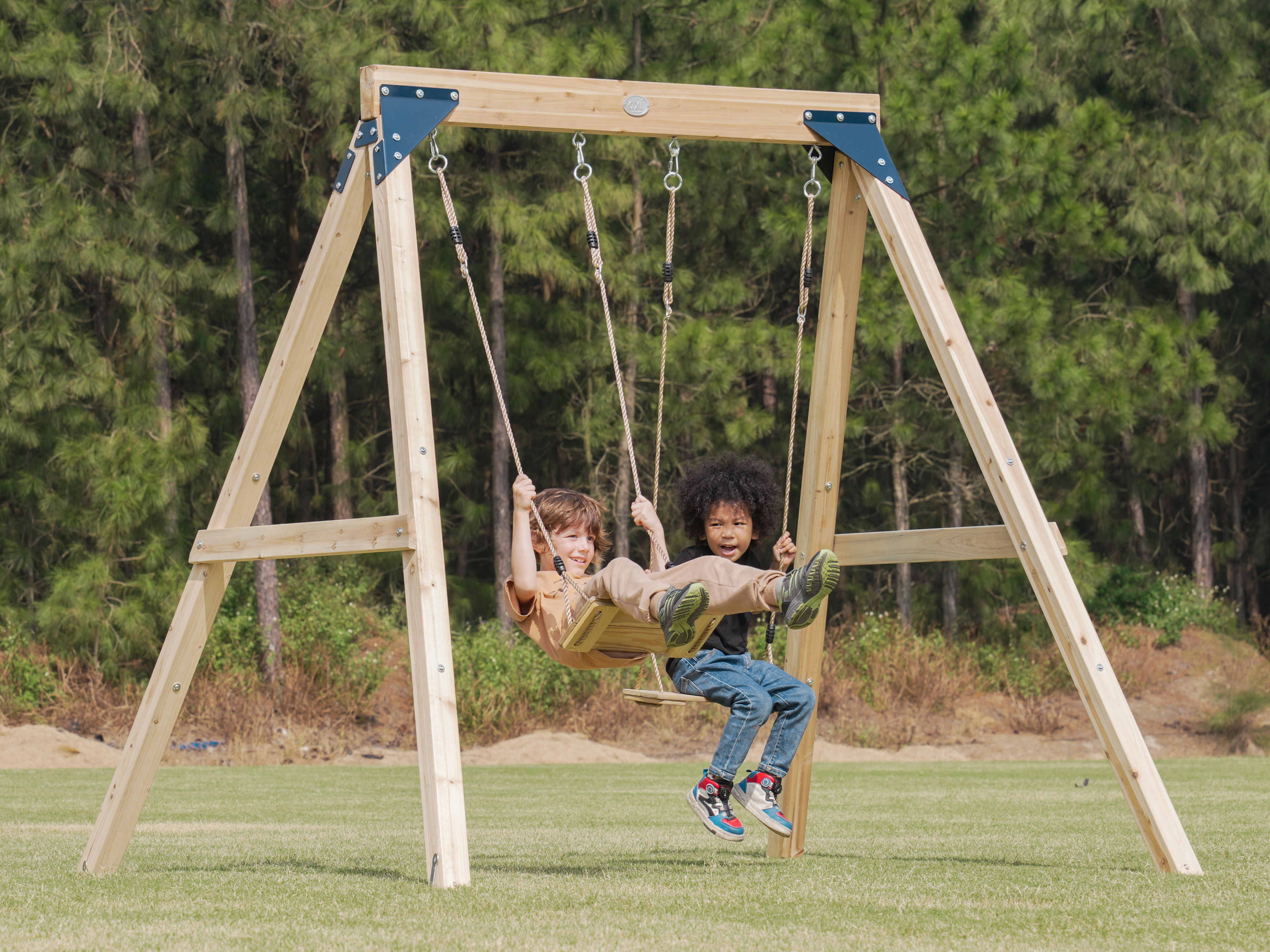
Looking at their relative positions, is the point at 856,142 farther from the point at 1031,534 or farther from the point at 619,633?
the point at 619,633

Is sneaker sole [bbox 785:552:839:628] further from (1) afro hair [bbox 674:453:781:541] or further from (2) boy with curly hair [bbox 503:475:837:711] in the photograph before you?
(1) afro hair [bbox 674:453:781:541]

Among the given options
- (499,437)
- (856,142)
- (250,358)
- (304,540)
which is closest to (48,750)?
(250,358)

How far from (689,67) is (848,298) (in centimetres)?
1394

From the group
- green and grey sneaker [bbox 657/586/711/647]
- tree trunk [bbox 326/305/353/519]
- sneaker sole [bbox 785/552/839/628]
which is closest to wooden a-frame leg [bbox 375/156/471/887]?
green and grey sneaker [bbox 657/586/711/647]

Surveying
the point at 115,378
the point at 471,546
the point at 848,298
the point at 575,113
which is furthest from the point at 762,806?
the point at 471,546

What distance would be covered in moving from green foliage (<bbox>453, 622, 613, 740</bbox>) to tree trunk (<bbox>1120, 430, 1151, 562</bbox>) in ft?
33.1

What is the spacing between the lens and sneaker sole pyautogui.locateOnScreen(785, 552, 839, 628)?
503 cm

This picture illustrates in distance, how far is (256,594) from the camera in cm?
1881

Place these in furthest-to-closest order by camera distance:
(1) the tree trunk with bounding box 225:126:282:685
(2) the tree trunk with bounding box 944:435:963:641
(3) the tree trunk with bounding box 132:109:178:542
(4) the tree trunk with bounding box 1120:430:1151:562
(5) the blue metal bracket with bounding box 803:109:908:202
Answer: (4) the tree trunk with bounding box 1120:430:1151:562
(2) the tree trunk with bounding box 944:435:963:641
(3) the tree trunk with bounding box 132:109:178:542
(1) the tree trunk with bounding box 225:126:282:685
(5) the blue metal bracket with bounding box 803:109:908:202

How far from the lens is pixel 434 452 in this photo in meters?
5.82

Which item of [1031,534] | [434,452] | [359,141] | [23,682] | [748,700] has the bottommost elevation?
[23,682]

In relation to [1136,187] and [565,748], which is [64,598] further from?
[1136,187]

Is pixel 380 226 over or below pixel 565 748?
over

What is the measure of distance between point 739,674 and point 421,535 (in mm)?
1511
